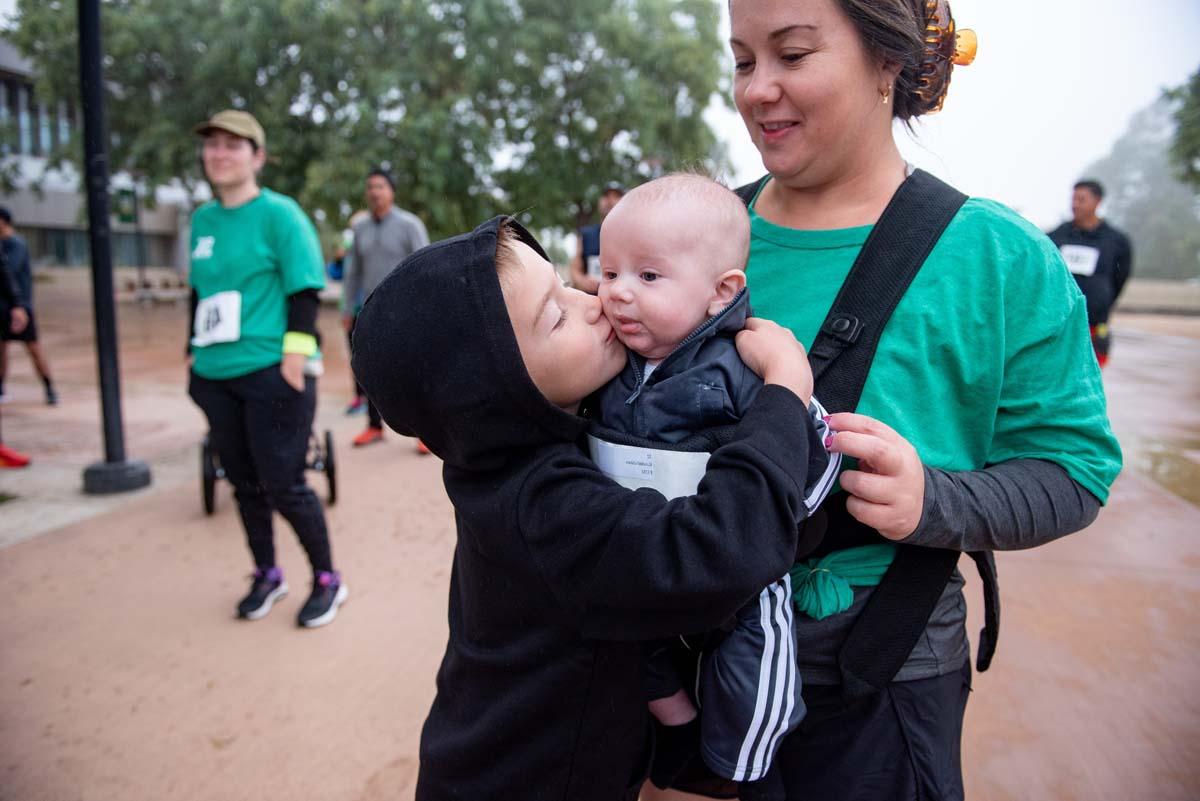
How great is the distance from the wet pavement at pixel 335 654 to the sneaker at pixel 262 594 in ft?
0.20

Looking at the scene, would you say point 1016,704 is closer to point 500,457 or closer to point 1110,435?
point 1110,435

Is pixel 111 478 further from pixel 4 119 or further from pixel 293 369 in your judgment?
pixel 4 119

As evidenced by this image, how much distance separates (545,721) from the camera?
1.19 metres

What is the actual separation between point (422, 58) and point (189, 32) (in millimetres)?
5246

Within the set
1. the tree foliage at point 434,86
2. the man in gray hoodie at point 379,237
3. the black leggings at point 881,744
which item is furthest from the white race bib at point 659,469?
the tree foliage at point 434,86

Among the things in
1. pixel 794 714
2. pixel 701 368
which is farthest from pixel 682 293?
pixel 794 714

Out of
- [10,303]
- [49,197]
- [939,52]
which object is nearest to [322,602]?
[939,52]

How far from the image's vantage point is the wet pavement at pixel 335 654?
2531mm

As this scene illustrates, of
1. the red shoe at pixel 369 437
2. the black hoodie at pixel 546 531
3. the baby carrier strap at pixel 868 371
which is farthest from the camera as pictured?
the red shoe at pixel 369 437

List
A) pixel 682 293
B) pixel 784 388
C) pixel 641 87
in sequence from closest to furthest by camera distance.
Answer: pixel 784 388 → pixel 682 293 → pixel 641 87

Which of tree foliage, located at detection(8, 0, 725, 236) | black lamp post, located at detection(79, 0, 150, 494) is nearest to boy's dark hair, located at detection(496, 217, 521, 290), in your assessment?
black lamp post, located at detection(79, 0, 150, 494)

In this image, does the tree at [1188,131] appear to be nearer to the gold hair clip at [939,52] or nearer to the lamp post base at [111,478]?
the gold hair clip at [939,52]

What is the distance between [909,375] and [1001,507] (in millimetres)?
221

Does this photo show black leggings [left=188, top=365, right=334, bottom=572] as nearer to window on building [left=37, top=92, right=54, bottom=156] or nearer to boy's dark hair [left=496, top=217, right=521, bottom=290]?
boy's dark hair [left=496, top=217, right=521, bottom=290]
